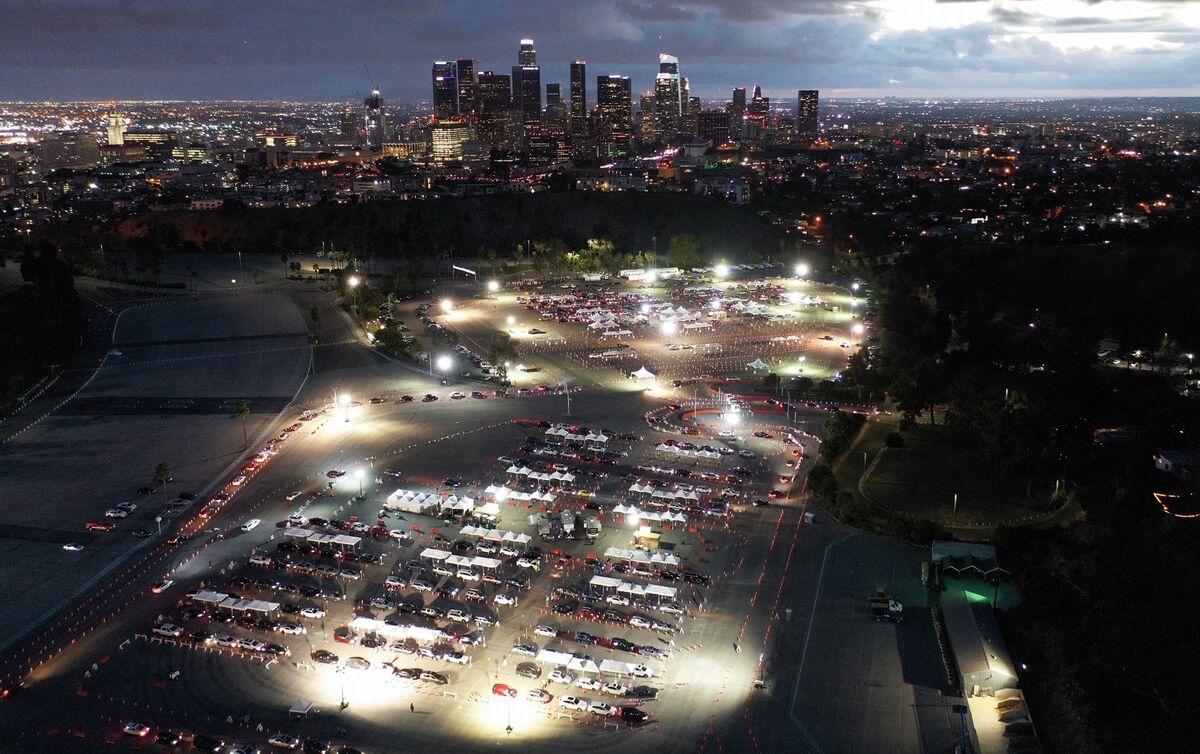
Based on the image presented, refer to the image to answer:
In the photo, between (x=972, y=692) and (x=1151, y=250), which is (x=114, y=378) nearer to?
(x=972, y=692)

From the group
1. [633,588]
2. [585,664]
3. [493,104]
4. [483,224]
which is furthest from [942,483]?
[493,104]

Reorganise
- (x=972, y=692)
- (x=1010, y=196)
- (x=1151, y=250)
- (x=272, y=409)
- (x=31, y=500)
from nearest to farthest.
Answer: (x=972, y=692)
(x=31, y=500)
(x=272, y=409)
(x=1151, y=250)
(x=1010, y=196)

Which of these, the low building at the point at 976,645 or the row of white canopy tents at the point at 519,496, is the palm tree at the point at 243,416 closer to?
the row of white canopy tents at the point at 519,496

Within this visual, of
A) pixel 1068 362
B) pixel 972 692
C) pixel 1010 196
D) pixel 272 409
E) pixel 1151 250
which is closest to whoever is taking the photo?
pixel 972 692

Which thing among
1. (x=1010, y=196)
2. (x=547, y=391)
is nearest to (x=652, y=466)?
(x=547, y=391)

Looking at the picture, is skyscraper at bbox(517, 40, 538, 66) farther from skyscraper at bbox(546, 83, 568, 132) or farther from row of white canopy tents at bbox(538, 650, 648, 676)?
row of white canopy tents at bbox(538, 650, 648, 676)

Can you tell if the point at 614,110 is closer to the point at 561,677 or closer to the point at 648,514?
the point at 648,514

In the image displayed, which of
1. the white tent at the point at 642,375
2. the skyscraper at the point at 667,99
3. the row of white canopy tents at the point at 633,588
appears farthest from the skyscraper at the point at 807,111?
the row of white canopy tents at the point at 633,588
